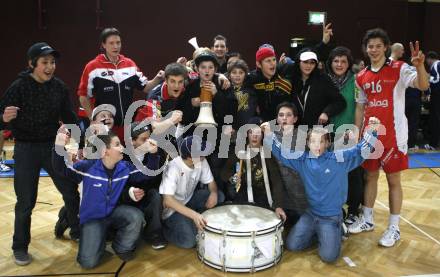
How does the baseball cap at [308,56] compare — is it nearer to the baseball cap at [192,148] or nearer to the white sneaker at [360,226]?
the baseball cap at [192,148]

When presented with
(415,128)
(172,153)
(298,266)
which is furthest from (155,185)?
(415,128)

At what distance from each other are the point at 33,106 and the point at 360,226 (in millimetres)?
2771

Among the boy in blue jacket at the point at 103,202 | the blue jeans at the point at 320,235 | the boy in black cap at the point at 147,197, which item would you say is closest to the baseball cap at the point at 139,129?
the boy in black cap at the point at 147,197

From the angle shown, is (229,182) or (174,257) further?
(229,182)

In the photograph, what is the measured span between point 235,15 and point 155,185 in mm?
5594

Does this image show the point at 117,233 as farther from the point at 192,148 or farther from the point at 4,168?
the point at 4,168

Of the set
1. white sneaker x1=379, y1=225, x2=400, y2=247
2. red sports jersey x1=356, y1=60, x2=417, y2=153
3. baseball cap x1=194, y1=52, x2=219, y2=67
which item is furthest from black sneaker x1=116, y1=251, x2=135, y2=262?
red sports jersey x1=356, y1=60, x2=417, y2=153

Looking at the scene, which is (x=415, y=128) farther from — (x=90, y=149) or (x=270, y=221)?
(x=90, y=149)

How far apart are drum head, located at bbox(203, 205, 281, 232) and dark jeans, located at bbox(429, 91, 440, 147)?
5363mm

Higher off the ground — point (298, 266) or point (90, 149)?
point (90, 149)

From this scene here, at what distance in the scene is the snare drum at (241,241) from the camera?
260 centimetres

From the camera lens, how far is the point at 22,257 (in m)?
2.87

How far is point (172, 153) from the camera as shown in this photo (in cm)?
317

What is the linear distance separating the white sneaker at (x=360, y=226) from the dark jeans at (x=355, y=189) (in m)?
0.15
